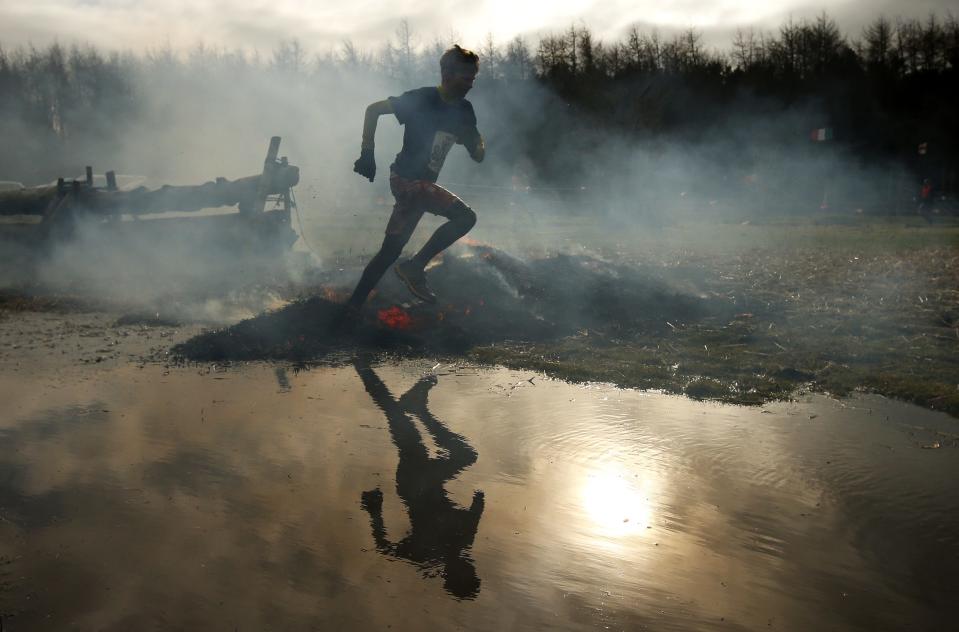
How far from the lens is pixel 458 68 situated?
276 inches

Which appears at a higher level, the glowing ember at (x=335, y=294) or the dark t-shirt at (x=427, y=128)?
the dark t-shirt at (x=427, y=128)

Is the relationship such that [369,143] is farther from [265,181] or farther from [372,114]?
[265,181]

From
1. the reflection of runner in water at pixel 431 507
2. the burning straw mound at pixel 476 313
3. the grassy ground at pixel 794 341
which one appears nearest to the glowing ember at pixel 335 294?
the burning straw mound at pixel 476 313

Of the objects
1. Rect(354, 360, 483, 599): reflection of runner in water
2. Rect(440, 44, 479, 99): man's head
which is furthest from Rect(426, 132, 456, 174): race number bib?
Rect(354, 360, 483, 599): reflection of runner in water

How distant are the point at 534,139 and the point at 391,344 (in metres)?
21.5

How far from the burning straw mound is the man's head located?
2036 millimetres

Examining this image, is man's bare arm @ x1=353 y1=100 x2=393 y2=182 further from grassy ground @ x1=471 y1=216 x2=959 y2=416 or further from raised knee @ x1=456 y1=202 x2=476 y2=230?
grassy ground @ x1=471 y1=216 x2=959 y2=416

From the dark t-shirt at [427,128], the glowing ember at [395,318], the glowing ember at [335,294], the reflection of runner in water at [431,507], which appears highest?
the dark t-shirt at [427,128]

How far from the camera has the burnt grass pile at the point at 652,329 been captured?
594cm

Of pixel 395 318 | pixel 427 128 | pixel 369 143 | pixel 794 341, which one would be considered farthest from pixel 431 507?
pixel 794 341

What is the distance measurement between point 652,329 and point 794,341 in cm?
125

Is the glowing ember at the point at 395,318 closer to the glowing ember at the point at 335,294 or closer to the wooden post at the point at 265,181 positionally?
the glowing ember at the point at 335,294

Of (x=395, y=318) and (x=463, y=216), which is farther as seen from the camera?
(x=395, y=318)

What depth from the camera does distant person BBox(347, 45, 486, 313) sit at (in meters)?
7.15
